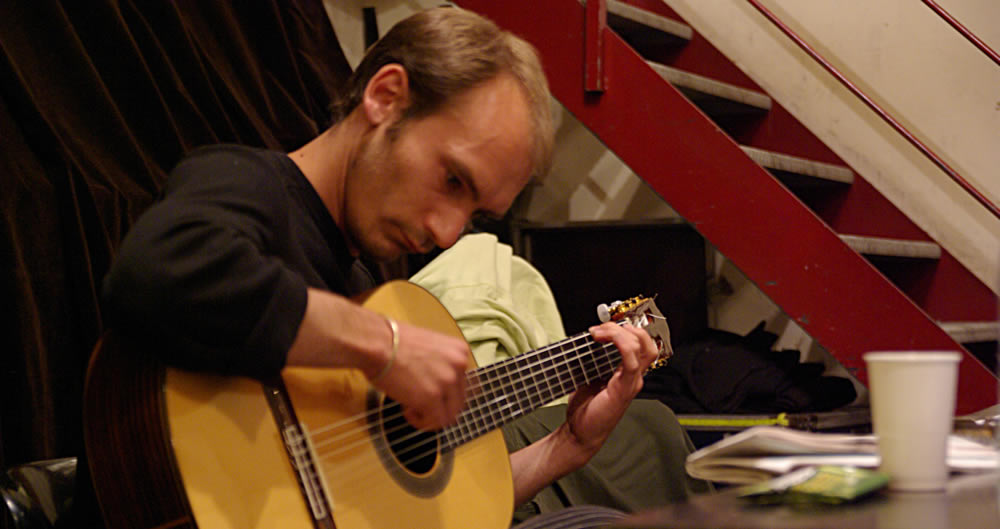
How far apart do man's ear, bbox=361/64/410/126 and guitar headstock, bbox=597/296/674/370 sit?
1.65 ft

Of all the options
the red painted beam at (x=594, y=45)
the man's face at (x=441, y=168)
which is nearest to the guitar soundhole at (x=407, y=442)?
the man's face at (x=441, y=168)

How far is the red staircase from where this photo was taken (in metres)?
2.50

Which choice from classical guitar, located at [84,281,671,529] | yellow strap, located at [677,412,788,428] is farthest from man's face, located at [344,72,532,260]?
yellow strap, located at [677,412,788,428]

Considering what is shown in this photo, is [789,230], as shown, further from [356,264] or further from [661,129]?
[356,264]

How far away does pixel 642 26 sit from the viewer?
3.02 m

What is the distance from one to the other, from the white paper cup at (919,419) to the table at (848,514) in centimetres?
2

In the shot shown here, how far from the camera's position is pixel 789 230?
2.55m

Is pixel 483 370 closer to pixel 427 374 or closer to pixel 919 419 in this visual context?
pixel 427 374

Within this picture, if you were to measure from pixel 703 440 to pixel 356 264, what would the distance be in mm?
1415

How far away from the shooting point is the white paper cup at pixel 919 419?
69 centimetres

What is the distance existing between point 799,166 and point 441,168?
196 cm

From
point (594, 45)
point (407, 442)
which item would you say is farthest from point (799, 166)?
point (407, 442)

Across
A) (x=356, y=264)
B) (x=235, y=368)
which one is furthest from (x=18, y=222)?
(x=235, y=368)

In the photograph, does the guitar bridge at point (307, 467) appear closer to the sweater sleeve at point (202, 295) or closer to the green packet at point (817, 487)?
the sweater sleeve at point (202, 295)
